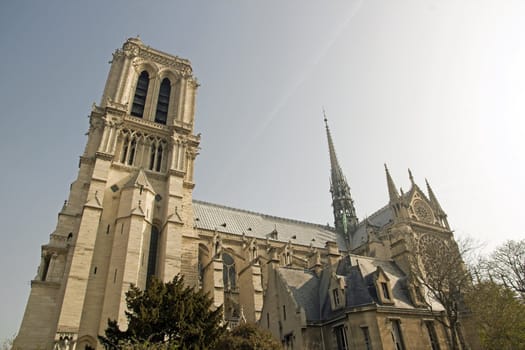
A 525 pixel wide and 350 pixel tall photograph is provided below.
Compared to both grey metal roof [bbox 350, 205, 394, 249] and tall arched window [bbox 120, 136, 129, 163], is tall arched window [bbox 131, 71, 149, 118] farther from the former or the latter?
grey metal roof [bbox 350, 205, 394, 249]

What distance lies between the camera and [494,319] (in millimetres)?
20109

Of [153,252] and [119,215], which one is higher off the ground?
[119,215]

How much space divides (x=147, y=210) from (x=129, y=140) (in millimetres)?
7817

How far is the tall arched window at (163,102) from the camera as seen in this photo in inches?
1379

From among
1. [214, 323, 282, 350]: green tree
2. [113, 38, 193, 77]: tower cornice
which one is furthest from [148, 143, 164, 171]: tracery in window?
[214, 323, 282, 350]: green tree

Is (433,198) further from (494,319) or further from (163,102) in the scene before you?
(163,102)

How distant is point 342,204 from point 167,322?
4392 centimetres

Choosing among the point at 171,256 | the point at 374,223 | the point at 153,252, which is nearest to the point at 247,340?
the point at 171,256

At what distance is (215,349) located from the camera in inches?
627

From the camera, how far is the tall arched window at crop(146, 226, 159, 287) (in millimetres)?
25281

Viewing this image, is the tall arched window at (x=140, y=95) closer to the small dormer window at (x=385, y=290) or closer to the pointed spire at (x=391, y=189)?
the small dormer window at (x=385, y=290)

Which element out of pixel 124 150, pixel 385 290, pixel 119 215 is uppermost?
pixel 124 150

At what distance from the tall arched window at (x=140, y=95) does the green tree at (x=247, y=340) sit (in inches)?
973

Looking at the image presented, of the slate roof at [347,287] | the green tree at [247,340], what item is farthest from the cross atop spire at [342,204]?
the green tree at [247,340]
